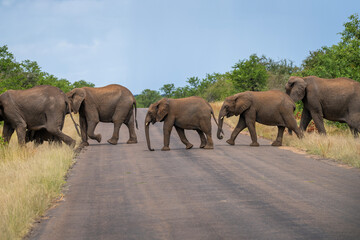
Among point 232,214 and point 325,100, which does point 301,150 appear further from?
point 232,214

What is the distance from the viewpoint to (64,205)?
27.9ft

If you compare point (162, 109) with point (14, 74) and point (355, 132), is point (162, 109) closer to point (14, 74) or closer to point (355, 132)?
point (355, 132)

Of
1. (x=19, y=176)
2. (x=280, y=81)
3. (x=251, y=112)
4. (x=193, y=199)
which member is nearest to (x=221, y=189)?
(x=193, y=199)

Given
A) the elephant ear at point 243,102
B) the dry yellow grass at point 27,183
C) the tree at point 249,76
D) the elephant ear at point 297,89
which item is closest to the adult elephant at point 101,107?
the dry yellow grass at point 27,183

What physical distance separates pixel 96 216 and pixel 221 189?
2811mm

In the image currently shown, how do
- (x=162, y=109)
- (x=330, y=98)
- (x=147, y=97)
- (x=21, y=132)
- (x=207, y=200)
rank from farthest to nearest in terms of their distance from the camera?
1. (x=147, y=97)
2. (x=330, y=98)
3. (x=162, y=109)
4. (x=21, y=132)
5. (x=207, y=200)

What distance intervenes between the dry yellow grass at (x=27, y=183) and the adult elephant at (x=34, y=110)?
28.1 inches

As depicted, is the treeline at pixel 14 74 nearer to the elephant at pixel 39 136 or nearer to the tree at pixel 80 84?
the elephant at pixel 39 136

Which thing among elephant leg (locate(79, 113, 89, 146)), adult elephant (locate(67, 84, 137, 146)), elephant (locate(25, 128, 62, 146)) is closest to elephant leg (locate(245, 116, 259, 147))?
adult elephant (locate(67, 84, 137, 146))

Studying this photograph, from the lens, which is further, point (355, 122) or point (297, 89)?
point (297, 89)

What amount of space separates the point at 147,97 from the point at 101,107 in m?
94.2

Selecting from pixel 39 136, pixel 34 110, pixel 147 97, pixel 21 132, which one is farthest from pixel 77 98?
pixel 147 97

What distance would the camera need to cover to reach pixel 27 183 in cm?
930

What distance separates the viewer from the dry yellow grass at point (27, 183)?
699cm
